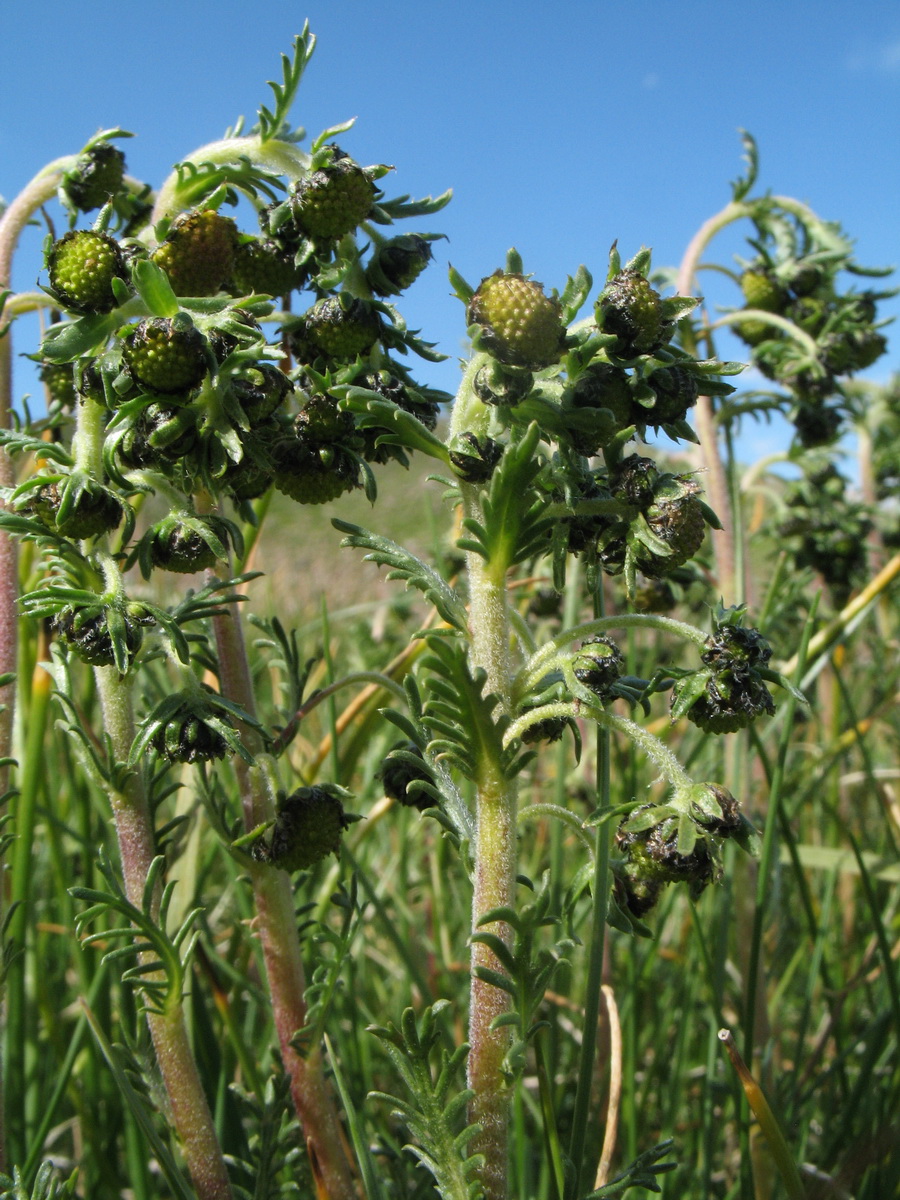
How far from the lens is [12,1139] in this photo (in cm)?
249

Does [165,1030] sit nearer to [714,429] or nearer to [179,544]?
[179,544]

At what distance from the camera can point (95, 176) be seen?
2.00 metres

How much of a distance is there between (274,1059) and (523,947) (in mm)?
1038

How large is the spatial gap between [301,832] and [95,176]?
4.43 feet

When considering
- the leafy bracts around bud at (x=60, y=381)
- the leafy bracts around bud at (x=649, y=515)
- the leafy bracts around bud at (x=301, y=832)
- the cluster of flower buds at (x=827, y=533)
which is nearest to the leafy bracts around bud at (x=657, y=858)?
the leafy bracts around bud at (x=649, y=515)

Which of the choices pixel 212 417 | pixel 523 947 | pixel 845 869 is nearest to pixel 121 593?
pixel 212 417

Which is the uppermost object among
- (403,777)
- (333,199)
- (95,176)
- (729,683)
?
(95,176)

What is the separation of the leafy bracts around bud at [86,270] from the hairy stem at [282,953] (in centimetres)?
61

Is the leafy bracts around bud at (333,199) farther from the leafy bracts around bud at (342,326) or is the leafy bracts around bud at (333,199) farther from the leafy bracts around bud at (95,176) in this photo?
the leafy bracts around bud at (95,176)

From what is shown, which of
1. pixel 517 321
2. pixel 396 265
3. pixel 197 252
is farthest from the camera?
pixel 396 265

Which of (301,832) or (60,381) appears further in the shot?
(60,381)

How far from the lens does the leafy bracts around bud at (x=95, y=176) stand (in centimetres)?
198

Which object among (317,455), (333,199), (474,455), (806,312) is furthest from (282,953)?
(806,312)

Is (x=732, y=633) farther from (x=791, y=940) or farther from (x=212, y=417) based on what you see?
(x=791, y=940)
